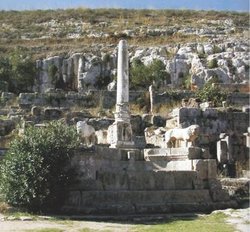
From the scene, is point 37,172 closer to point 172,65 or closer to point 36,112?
point 36,112

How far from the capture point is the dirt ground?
1151cm

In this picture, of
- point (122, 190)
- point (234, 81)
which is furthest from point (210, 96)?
point (122, 190)

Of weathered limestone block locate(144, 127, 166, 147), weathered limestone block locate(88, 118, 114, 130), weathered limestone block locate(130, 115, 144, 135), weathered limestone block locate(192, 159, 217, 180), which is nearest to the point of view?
weathered limestone block locate(192, 159, 217, 180)

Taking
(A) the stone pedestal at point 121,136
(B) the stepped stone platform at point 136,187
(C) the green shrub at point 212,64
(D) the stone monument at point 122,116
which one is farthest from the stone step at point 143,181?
(C) the green shrub at point 212,64

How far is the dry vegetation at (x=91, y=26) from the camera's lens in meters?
56.8

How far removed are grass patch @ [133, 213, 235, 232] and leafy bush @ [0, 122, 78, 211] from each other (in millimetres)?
2972

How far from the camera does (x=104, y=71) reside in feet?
156

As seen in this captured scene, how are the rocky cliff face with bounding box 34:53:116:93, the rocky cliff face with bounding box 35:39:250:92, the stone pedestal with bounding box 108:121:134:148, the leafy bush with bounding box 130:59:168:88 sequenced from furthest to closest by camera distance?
the rocky cliff face with bounding box 34:53:116:93, the rocky cliff face with bounding box 35:39:250:92, the leafy bush with bounding box 130:59:168:88, the stone pedestal with bounding box 108:121:134:148

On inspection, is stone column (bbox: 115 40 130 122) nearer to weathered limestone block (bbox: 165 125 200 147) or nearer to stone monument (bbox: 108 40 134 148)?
stone monument (bbox: 108 40 134 148)

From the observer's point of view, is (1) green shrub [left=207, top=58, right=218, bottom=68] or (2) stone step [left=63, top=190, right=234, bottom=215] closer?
(2) stone step [left=63, top=190, right=234, bottom=215]

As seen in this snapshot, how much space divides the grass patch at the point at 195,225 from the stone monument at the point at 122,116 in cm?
601

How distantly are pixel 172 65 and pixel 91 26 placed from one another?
78.3 feet

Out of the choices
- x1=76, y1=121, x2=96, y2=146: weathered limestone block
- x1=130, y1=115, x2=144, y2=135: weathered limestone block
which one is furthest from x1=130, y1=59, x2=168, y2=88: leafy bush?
x1=76, y1=121, x2=96, y2=146: weathered limestone block

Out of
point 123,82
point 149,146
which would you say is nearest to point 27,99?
point 149,146
